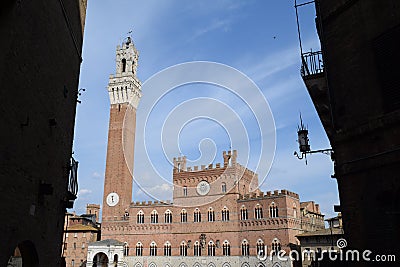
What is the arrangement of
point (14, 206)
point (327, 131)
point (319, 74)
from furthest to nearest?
point (327, 131) < point (319, 74) < point (14, 206)

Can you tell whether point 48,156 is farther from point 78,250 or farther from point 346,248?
point 78,250

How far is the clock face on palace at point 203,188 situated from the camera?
1735 inches

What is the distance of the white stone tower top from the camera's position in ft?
174

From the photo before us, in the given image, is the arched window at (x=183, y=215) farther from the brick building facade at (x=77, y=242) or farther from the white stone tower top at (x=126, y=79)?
the white stone tower top at (x=126, y=79)

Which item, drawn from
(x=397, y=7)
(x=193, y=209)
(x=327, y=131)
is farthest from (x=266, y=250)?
(x=397, y=7)

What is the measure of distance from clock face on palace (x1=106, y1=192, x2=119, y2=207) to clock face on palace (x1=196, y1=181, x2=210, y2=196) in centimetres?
1186

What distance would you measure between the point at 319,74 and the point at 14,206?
8.65m

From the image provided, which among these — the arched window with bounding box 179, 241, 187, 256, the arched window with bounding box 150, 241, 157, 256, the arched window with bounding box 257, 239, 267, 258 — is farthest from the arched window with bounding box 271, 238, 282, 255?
the arched window with bounding box 150, 241, 157, 256

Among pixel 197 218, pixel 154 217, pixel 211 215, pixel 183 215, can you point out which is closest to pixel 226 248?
pixel 211 215

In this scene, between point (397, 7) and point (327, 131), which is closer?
point (397, 7)

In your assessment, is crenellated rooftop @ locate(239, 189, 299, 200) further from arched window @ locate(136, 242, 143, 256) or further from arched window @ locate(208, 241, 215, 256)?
arched window @ locate(136, 242, 143, 256)

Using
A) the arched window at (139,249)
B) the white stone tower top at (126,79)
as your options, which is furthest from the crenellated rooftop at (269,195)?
the white stone tower top at (126,79)

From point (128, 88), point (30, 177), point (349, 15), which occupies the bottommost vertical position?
point (30, 177)

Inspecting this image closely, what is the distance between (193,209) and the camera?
43.9 metres
